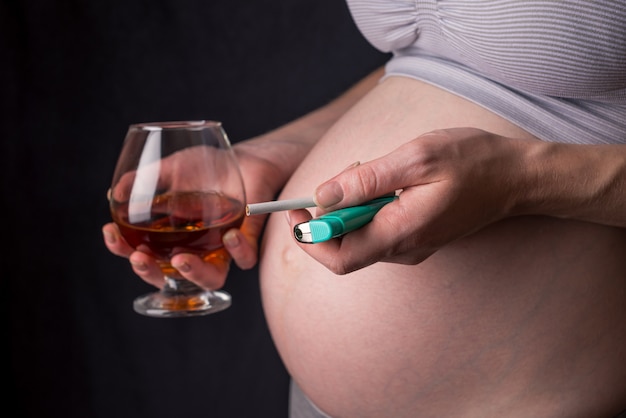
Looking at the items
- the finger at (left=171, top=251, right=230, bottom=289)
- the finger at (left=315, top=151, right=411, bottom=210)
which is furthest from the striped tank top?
the finger at (left=171, top=251, right=230, bottom=289)

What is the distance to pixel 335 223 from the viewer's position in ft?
1.85

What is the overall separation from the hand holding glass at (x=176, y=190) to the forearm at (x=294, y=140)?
157 mm

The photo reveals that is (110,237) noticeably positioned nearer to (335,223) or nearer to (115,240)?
(115,240)

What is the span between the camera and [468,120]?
2.57 feet

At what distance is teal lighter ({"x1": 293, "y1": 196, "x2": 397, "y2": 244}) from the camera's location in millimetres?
558

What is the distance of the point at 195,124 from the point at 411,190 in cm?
36

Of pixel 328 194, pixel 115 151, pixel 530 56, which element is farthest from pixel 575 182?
pixel 115 151

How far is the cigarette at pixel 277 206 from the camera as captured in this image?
1.91 ft

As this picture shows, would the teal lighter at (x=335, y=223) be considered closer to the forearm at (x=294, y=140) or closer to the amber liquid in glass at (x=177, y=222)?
the amber liquid in glass at (x=177, y=222)

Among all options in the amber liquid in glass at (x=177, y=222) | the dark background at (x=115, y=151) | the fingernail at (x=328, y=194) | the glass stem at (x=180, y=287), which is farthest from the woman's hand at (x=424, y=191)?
the dark background at (x=115, y=151)

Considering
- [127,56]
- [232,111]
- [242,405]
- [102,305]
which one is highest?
[127,56]

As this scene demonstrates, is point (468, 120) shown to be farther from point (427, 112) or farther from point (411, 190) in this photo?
point (411, 190)

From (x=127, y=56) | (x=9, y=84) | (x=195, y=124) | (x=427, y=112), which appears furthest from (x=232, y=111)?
(x=427, y=112)

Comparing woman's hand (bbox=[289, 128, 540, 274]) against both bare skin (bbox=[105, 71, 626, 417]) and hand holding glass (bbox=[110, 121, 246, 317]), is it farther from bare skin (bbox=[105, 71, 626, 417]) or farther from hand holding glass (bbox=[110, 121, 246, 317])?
hand holding glass (bbox=[110, 121, 246, 317])
